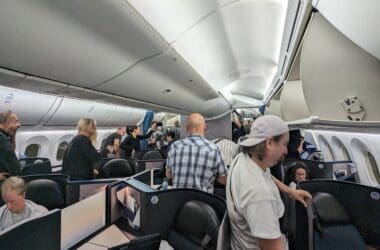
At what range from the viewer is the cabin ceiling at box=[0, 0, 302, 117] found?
174 centimetres

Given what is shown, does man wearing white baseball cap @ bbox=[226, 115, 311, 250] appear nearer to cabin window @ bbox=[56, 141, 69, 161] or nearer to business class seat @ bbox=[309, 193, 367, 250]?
business class seat @ bbox=[309, 193, 367, 250]

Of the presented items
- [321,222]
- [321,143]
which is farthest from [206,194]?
[321,143]

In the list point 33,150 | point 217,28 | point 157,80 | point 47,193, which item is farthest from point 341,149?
point 33,150

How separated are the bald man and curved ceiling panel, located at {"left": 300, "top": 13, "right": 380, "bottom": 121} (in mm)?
1027

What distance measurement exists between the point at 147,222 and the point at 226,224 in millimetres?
752

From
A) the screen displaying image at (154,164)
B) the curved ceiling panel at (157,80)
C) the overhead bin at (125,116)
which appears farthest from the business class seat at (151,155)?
the overhead bin at (125,116)

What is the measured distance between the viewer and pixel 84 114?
6242mm

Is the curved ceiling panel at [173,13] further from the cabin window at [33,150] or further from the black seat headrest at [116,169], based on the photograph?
the cabin window at [33,150]

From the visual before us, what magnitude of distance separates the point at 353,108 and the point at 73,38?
7.00ft

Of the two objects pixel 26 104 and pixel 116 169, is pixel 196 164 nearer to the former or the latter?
pixel 116 169

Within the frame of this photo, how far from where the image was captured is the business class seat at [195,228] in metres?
1.80

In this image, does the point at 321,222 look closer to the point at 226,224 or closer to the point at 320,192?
the point at 320,192

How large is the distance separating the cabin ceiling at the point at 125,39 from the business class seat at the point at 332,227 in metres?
1.57

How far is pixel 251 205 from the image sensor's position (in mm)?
1395
